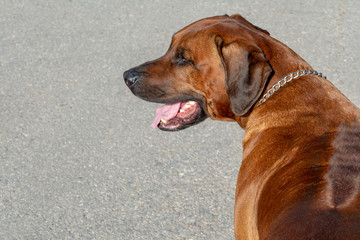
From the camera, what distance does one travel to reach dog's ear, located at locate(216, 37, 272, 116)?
315 cm

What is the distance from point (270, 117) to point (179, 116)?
2.80 feet

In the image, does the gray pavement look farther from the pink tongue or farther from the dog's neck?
the dog's neck

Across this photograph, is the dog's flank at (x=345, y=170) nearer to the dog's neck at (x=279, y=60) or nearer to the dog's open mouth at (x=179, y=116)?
the dog's neck at (x=279, y=60)

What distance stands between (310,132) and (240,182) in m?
0.53

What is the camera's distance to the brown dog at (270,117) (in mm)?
2590

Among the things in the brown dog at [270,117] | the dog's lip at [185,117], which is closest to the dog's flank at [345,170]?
the brown dog at [270,117]

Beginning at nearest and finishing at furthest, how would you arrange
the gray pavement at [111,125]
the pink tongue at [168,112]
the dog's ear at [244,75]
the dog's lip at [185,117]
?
the dog's ear at [244,75] → the dog's lip at [185,117] → the pink tongue at [168,112] → the gray pavement at [111,125]

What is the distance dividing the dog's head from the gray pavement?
87 centimetres

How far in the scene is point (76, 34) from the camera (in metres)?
6.59

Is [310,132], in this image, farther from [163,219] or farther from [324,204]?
[163,219]

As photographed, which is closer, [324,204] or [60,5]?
[324,204]

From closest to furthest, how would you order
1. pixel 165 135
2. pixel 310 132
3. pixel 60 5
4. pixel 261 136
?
pixel 310 132 → pixel 261 136 → pixel 165 135 → pixel 60 5

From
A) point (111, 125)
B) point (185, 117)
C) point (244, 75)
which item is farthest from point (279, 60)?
point (111, 125)

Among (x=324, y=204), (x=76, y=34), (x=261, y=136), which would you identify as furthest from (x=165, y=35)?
(x=324, y=204)
